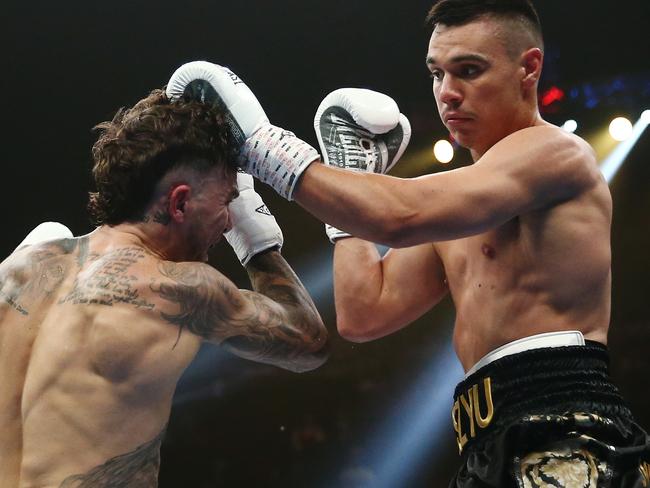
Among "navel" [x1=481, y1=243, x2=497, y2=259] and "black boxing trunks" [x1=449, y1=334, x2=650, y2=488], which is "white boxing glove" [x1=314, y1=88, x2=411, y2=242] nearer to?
"navel" [x1=481, y1=243, x2=497, y2=259]

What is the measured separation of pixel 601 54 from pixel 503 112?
3.23 m

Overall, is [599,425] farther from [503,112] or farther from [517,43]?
[517,43]

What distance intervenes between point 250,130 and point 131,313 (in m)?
0.48

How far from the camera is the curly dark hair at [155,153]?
Answer: 1.89 metres

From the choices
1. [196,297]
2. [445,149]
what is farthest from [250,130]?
[445,149]

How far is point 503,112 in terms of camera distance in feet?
6.67

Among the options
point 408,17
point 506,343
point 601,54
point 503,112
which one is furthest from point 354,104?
point 601,54

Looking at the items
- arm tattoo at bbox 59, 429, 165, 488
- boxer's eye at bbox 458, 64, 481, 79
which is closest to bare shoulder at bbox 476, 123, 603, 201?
boxer's eye at bbox 458, 64, 481, 79

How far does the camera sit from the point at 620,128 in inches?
199

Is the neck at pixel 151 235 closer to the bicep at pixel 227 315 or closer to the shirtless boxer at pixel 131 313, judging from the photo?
the shirtless boxer at pixel 131 313

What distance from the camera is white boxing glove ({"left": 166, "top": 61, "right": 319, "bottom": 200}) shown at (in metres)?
1.75

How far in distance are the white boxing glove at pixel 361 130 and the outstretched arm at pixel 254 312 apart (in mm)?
325

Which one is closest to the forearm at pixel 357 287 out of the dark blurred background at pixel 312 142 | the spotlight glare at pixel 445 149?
the dark blurred background at pixel 312 142

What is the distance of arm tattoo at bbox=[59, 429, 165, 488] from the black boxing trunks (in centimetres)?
67
